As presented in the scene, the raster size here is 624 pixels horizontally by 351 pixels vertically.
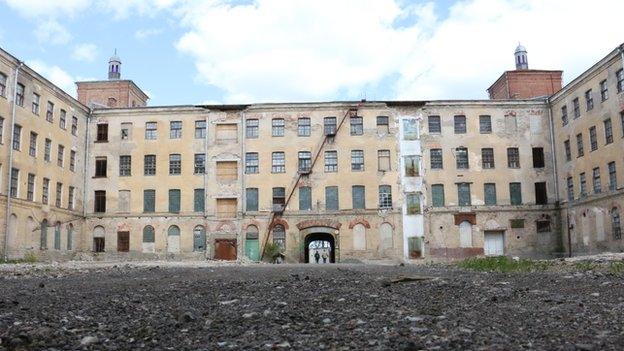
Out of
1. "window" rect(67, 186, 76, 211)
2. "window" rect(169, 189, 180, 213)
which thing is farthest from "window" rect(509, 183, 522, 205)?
"window" rect(67, 186, 76, 211)

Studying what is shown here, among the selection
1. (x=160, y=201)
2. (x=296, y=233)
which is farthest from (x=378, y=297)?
(x=160, y=201)

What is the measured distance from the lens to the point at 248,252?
37531 millimetres

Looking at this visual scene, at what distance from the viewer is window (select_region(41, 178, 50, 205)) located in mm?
33406

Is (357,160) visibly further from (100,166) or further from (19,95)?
(19,95)

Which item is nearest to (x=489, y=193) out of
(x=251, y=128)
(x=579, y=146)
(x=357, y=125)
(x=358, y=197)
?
(x=579, y=146)

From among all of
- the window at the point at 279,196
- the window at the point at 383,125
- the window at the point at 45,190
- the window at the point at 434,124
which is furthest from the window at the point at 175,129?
the window at the point at 434,124

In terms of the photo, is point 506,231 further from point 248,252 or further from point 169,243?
point 169,243

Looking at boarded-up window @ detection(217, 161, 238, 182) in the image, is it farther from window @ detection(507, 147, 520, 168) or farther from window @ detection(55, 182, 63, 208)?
window @ detection(507, 147, 520, 168)

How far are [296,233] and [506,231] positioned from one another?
1376 centimetres

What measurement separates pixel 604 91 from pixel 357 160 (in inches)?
605

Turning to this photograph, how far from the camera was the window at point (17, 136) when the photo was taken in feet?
101

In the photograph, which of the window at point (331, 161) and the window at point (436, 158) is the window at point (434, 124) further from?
the window at point (331, 161)

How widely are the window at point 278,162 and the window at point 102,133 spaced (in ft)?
38.6

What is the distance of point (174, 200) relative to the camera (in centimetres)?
3850
